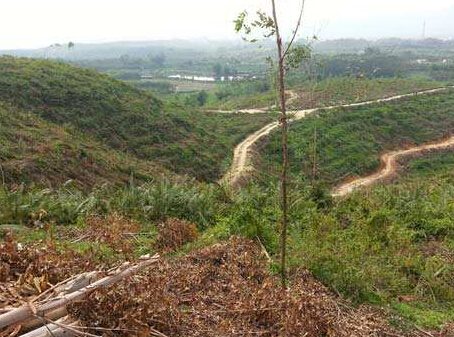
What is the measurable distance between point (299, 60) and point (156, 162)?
24385 mm

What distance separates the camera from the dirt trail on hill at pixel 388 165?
30422 millimetres

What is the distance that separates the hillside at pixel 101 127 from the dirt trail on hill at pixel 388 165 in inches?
305

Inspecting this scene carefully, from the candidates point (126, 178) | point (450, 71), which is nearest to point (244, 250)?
point (126, 178)

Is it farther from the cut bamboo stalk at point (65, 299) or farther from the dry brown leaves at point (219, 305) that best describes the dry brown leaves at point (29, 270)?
the dry brown leaves at point (219, 305)

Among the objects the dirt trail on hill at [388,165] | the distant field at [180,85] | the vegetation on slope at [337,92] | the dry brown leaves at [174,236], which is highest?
the dry brown leaves at [174,236]

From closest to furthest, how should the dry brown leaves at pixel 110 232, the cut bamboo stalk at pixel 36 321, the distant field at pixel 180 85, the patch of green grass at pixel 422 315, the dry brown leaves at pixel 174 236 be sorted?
the cut bamboo stalk at pixel 36 321, the patch of green grass at pixel 422 315, the dry brown leaves at pixel 110 232, the dry brown leaves at pixel 174 236, the distant field at pixel 180 85

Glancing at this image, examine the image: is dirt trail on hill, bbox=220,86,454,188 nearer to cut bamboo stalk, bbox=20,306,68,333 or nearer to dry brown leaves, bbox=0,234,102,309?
dry brown leaves, bbox=0,234,102,309

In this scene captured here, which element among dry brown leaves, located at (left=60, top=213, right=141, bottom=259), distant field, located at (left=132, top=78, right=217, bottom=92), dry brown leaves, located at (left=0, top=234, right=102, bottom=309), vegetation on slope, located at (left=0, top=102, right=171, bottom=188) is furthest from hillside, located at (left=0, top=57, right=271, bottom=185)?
distant field, located at (left=132, top=78, right=217, bottom=92)

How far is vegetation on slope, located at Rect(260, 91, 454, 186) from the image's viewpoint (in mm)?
33250

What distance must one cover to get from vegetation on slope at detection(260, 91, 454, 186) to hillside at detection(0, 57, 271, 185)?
4.58 meters

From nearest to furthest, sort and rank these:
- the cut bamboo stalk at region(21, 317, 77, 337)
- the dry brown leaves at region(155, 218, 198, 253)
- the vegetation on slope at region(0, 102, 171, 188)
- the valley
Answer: the cut bamboo stalk at region(21, 317, 77, 337), the valley, the dry brown leaves at region(155, 218, 198, 253), the vegetation on slope at region(0, 102, 171, 188)

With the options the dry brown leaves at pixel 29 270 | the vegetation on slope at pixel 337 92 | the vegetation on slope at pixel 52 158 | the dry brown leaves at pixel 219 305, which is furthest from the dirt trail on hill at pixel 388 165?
the dry brown leaves at pixel 29 270

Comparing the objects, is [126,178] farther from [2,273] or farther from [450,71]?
[450,71]

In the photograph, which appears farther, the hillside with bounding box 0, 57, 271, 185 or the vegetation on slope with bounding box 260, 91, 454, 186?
the vegetation on slope with bounding box 260, 91, 454, 186
